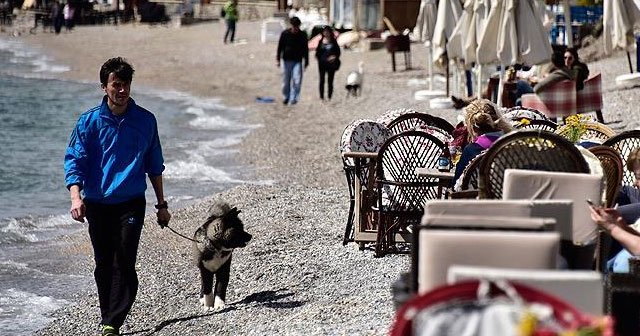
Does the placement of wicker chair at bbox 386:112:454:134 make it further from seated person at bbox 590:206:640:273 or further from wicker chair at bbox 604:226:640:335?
wicker chair at bbox 604:226:640:335

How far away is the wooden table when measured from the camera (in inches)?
297

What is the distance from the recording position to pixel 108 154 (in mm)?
6660

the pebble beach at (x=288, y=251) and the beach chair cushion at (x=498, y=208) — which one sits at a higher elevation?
the beach chair cushion at (x=498, y=208)

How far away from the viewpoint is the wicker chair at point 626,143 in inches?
279

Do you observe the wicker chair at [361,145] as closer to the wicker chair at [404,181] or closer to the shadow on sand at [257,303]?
the wicker chair at [404,181]

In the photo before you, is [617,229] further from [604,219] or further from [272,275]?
[272,275]

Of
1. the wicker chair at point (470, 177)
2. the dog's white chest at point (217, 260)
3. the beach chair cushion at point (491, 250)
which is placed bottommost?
the dog's white chest at point (217, 260)

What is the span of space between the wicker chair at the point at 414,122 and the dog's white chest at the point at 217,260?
6.12ft

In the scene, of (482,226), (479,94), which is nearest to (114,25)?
(479,94)

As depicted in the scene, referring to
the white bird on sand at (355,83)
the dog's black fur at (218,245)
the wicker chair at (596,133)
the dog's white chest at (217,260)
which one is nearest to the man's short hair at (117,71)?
the dog's black fur at (218,245)

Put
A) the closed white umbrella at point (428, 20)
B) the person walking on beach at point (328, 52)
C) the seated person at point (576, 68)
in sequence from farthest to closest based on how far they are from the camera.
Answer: the person walking on beach at point (328, 52)
the closed white umbrella at point (428, 20)
the seated person at point (576, 68)

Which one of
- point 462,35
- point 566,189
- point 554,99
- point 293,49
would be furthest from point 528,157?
point 293,49

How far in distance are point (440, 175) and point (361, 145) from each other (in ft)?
4.00

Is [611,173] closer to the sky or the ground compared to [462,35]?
closer to the ground
